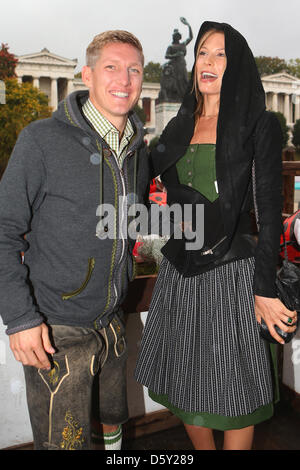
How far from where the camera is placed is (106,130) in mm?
1966

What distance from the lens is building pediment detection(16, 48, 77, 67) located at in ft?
186

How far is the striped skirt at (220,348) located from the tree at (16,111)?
25.4 metres

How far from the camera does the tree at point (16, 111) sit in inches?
1076

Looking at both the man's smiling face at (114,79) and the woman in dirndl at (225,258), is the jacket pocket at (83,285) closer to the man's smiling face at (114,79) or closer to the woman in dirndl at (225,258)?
the woman in dirndl at (225,258)

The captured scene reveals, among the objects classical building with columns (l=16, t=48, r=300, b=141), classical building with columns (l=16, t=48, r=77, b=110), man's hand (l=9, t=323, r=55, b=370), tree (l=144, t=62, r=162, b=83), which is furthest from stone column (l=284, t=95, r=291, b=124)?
man's hand (l=9, t=323, r=55, b=370)

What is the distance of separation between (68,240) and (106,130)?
521 millimetres

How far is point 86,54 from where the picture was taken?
2002 mm

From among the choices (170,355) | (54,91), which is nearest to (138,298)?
(170,355)

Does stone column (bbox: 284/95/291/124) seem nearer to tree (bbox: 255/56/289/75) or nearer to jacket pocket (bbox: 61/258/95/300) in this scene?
tree (bbox: 255/56/289/75)

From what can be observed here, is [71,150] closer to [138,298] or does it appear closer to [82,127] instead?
[82,127]

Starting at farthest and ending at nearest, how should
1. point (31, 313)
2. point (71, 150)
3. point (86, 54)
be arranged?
1. point (86, 54)
2. point (71, 150)
3. point (31, 313)

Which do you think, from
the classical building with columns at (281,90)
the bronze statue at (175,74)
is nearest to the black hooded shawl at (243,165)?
the bronze statue at (175,74)
